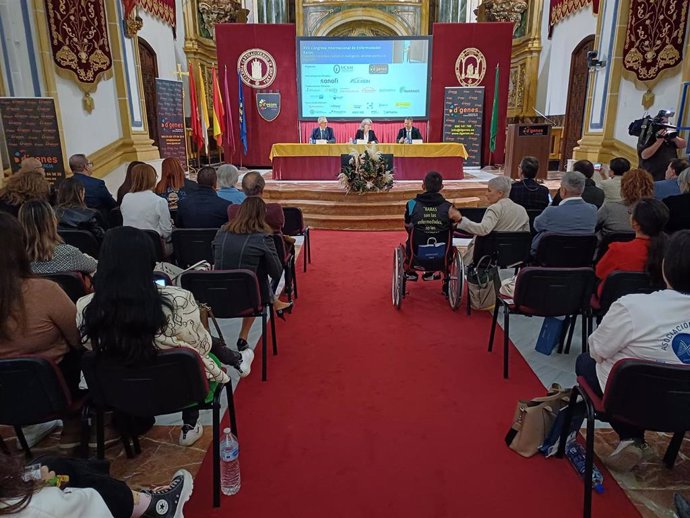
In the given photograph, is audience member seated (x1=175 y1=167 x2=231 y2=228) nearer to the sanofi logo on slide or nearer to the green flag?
the sanofi logo on slide

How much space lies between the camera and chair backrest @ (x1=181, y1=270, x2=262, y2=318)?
256cm

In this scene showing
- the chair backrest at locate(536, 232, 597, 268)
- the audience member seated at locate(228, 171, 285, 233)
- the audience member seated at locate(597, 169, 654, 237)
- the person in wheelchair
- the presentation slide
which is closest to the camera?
the chair backrest at locate(536, 232, 597, 268)

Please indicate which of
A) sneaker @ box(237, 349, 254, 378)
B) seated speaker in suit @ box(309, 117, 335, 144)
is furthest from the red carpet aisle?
seated speaker in suit @ box(309, 117, 335, 144)

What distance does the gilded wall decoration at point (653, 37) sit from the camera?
6031 mm

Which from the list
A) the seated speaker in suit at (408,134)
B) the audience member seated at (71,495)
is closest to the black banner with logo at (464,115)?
the seated speaker in suit at (408,134)

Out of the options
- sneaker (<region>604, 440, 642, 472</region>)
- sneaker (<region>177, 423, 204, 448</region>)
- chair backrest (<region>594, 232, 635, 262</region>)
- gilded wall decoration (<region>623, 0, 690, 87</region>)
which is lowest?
sneaker (<region>177, 423, 204, 448</region>)

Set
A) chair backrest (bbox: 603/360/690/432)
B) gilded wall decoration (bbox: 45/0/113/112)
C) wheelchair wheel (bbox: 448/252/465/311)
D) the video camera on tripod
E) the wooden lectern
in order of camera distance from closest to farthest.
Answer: chair backrest (bbox: 603/360/690/432) < wheelchair wheel (bbox: 448/252/465/311) < the video camera on tripod < gilded wall decoration (bbox: 45/0/113/112) < the wooden lectern

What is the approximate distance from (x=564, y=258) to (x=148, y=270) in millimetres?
2616

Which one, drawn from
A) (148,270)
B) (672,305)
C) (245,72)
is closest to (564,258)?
(672,305)

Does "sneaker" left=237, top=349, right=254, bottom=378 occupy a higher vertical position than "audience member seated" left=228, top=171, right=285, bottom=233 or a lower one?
lower

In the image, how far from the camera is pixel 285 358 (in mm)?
3047

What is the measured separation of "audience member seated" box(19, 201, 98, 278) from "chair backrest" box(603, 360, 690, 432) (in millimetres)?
2467

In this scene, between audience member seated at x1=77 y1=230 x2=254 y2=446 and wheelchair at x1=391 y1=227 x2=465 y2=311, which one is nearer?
audience member seated at x1=77 y1=230 x2=254 y2=446

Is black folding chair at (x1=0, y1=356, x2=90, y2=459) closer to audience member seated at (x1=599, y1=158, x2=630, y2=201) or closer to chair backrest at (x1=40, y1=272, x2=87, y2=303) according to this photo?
chair backrest at (x1=40, y1=272, x2=87, y2=303)
